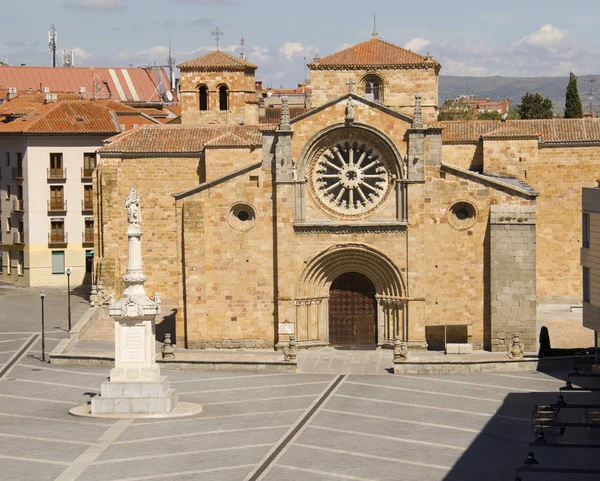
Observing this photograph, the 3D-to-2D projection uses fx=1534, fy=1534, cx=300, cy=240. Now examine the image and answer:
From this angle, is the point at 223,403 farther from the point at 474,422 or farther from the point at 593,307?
the point at 593,307

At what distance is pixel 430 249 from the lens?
63.4m

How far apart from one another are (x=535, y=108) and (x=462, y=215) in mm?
71753

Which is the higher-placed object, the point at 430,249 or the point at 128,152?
the point at 128,152

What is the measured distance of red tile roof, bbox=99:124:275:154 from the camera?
73812 mm

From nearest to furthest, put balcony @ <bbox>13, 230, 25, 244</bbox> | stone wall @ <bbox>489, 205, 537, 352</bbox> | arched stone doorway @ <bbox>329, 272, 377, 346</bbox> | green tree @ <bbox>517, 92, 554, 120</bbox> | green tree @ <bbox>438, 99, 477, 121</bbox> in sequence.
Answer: stone wall @ <bbox>489, 205, 537, 352</bbox> < arched stone doorway @ <bbox>329, 272, 377, 346</bbox> < balcony @ <bbox>13, 230, 25, 244</bbox> < green tree @ <bbox>438, 99, 477, 121</bbox> < green tree @ <bbox>517, 92, 554, 120</bbox>

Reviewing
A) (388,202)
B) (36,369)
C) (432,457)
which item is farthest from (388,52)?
(432,457)

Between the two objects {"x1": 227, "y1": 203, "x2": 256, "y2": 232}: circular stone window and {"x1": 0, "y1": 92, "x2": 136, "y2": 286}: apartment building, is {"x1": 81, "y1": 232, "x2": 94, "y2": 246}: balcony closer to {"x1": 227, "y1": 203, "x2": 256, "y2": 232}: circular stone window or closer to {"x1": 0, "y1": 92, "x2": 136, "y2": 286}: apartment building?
{"x1": 0, "y1": 92, "x2": 136, "y2": 286}: apartment building

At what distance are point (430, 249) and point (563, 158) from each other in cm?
1265

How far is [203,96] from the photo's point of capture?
8938cm

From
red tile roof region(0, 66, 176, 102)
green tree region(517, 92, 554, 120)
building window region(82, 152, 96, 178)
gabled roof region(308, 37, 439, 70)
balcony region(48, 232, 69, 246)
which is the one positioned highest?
red tile roof region(0, 66, 176, 102)

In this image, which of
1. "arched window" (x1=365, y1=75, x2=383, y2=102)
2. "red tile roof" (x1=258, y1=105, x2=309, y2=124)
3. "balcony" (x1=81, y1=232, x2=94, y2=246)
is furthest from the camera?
"red tile roof" (x1=258, y1=105, x2=309, y2=124)

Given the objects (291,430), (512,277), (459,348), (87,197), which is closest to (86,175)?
(87,197)

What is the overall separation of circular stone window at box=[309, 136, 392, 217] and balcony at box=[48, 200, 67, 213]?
31.2 metres

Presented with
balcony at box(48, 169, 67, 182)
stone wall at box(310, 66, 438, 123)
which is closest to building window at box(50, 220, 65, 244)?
balcony at box(48, 169, 67, 182)
